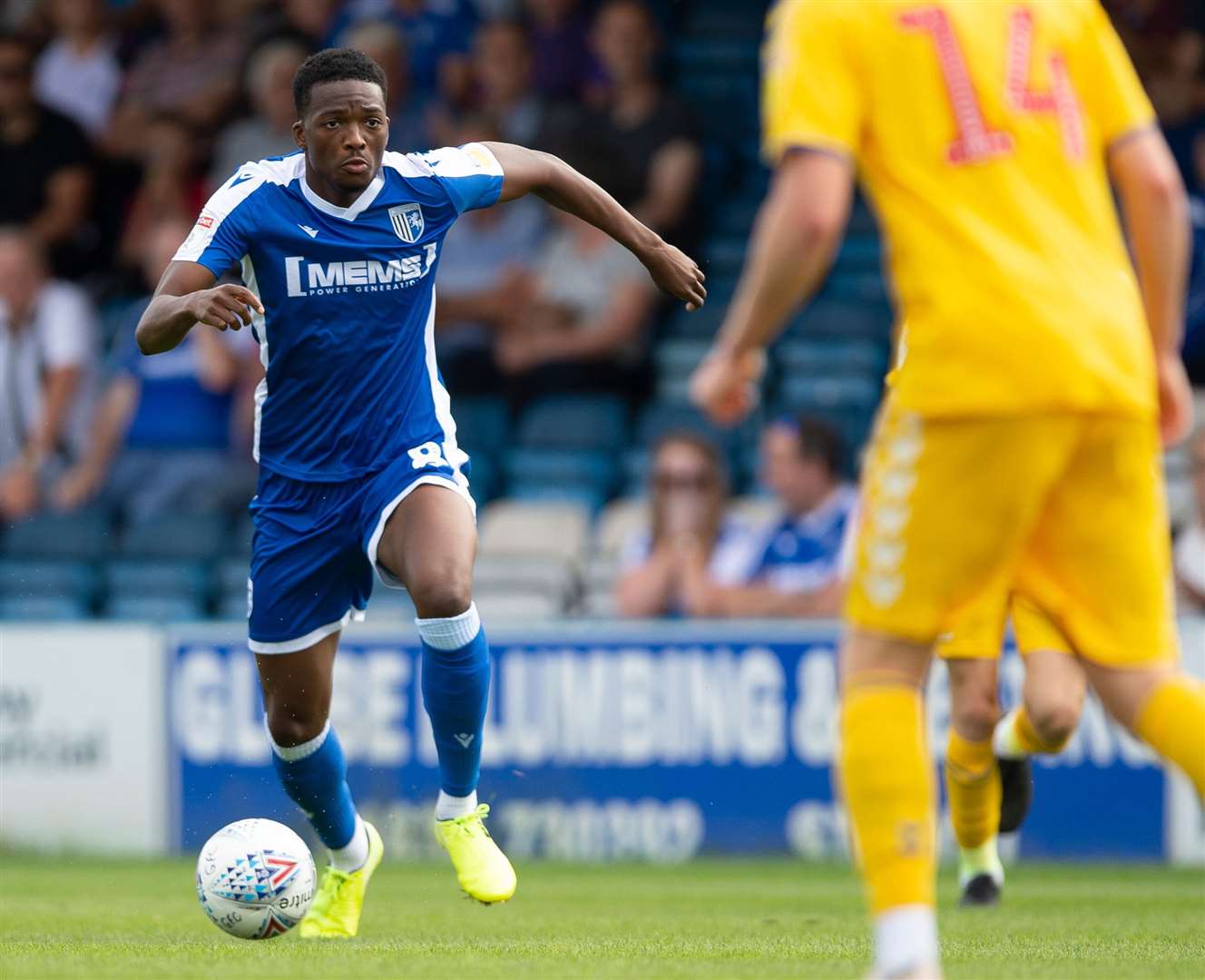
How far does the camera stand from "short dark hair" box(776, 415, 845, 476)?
10.2 metres

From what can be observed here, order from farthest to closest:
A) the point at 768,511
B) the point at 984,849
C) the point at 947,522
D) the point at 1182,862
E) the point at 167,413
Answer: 1. the point at 167,413
2. the point at 768,511
3. the point at 1182,862
4. the point at 984,849
5. the point at 947,522

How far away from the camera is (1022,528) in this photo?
3926 mm

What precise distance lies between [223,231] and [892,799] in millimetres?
2881

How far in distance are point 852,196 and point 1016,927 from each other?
25.5 ft

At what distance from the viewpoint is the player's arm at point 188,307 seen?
17.5 ft

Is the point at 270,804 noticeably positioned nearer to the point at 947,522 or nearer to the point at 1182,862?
the point at 1182,862

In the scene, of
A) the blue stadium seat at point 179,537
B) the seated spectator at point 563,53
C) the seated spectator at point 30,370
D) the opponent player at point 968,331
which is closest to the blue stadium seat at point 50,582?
the blue stadium seat at point 179,537

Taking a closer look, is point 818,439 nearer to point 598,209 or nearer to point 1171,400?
point 598,209

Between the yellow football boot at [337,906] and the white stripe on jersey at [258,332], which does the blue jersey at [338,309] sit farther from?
the yellow football boot at [337,906]

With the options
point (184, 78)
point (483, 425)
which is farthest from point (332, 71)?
point (184, 78)

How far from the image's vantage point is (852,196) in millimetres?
13508

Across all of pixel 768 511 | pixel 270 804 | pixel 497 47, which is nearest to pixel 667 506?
pixel 768 511

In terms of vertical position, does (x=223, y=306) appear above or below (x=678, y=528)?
above

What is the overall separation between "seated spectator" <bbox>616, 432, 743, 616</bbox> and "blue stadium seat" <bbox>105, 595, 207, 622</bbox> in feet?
8.56
